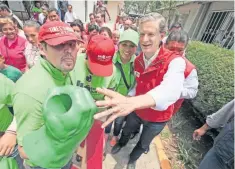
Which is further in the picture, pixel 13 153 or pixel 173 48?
pixel 173 48

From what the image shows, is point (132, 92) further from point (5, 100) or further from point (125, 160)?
point (5, 100)

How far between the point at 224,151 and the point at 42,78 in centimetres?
157

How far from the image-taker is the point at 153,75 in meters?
1.98

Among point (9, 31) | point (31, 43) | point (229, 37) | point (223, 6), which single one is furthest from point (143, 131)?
point (223, 6)

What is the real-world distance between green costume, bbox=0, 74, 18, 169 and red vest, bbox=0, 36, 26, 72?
1.76m

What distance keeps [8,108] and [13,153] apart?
1.19 ft

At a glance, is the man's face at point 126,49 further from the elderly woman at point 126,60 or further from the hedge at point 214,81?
the hedge at point 214,81

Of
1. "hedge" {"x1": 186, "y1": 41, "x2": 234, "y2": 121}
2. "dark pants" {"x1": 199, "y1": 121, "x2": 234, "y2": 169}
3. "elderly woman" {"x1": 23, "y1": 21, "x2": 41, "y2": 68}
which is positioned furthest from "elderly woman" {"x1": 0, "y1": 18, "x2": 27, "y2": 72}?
"hedge" {"x1": 186, "y1": 41, "x2": 234, "y2": 121}

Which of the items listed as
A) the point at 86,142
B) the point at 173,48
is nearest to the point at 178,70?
the point at 86,142

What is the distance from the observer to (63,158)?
1058 mm

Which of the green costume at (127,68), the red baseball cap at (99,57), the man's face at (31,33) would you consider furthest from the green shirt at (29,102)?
the man's face at (31,33)

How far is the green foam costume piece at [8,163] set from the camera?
1394mm

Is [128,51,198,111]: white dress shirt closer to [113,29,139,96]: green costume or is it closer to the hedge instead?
[113,29,139,96]: green costume

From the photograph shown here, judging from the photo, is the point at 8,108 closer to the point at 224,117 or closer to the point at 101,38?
the point at 101,38
